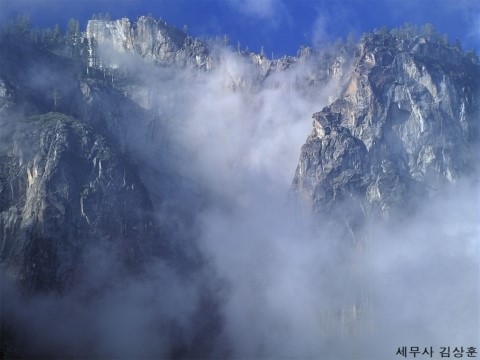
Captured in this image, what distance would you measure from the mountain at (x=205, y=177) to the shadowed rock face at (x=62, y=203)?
260 mm

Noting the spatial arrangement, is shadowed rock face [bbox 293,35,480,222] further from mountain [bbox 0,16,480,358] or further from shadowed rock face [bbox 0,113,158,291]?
shadowed rock face [bbox 0,113,158,291]

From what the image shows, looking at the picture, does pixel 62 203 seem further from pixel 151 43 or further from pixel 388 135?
pixel 388 135

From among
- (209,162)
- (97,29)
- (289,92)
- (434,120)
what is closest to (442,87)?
(434,120)

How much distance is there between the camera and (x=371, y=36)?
142375mm

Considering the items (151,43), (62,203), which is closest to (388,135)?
(151,43)

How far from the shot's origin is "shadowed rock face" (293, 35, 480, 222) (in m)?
127

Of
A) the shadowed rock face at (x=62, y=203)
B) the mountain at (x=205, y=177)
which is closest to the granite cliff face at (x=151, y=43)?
the mountain at (x=205, y=177)

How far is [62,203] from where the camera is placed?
109750 millimetres

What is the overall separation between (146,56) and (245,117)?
21.4 m

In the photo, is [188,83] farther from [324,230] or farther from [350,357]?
[350,357]

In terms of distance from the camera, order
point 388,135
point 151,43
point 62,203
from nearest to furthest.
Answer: point 62,203 < point 388,135 < point 151,43

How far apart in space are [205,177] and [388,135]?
106 feet

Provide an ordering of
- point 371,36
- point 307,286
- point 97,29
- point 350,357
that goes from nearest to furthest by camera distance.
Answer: point 350,357, point 307,286, point 371,36, point 97,29

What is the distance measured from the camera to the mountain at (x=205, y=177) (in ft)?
360
